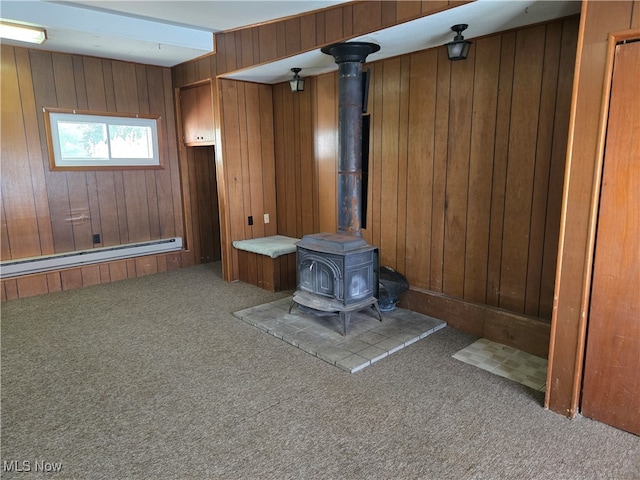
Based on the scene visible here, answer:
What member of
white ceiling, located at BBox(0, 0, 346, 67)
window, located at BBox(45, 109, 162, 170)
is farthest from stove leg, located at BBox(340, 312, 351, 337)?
window, located at BBox(45, 109, 162, 170)

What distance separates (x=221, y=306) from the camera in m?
3.91

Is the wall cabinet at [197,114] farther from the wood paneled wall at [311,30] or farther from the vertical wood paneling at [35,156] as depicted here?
the vertical wood paneling at [35,156]

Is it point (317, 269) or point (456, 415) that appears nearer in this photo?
point (456, 415)

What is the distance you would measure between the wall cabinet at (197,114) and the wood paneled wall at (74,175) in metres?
0.19

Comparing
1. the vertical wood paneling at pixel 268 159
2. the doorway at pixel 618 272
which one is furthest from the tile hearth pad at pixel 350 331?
the vertical wood paneling at pixel 268 159

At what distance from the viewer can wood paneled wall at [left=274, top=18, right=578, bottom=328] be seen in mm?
2736

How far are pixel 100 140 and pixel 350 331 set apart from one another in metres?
3.57

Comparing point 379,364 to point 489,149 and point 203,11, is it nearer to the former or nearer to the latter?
point 489,149

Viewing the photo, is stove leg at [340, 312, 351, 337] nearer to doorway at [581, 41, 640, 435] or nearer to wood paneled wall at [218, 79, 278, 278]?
doorway at [581, 41, 640, 435]

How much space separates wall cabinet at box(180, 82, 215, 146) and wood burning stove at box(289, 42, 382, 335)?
1.93 m

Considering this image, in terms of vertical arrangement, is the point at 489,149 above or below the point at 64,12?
below

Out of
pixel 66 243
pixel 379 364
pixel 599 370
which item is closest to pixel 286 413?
pixel 379 364

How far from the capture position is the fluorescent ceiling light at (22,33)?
3.34 metres

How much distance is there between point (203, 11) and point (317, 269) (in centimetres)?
236
